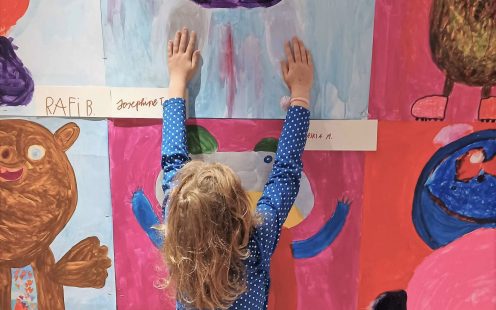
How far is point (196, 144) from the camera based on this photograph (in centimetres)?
111

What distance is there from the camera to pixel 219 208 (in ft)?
2.92

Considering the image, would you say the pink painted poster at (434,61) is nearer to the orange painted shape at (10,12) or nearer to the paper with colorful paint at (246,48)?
the paper with colorful paint at (246,48)

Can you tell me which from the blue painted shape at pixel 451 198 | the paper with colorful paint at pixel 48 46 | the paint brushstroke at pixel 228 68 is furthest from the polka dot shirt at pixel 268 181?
the blue painted shape at pixel 451 198

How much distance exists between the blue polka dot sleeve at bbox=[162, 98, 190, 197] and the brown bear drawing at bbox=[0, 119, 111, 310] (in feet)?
0.78

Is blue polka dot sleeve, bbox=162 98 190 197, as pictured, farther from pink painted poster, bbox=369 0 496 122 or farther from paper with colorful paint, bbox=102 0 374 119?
pink painted poster, bbox=369 0 496 122

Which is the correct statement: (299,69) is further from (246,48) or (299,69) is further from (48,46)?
(48,46)

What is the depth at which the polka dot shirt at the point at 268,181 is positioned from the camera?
98 centimetres

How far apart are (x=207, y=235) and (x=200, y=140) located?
0.28 m

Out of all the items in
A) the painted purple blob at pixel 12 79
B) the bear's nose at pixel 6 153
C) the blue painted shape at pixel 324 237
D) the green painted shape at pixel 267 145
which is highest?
the painted purple blob at pixel 12 79

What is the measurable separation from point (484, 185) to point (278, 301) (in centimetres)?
56

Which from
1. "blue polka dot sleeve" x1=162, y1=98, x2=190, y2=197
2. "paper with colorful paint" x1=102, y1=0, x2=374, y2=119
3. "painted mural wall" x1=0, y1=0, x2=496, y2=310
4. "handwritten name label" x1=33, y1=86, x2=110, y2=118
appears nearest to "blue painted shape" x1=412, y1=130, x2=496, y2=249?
"painted mural wall" x1=0, y1=0, x2=496, y2=310

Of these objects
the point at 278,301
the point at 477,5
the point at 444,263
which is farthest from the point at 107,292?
the point at 477,5

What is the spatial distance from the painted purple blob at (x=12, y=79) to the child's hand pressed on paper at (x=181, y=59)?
0.33 m

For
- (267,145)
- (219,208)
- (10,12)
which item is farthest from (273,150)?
(10,12)
